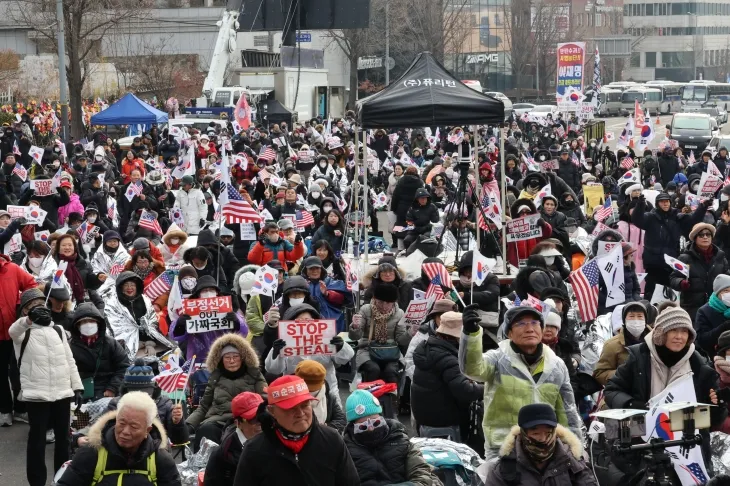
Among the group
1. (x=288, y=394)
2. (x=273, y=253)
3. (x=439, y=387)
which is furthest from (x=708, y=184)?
(x=288, y=394)

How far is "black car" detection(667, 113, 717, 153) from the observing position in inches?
1666

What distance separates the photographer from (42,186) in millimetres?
18047

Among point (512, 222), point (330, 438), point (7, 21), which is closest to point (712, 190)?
point (512, 222)

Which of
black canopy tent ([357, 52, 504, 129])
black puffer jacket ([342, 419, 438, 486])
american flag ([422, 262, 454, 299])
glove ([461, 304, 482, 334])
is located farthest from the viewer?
black canopy tent ([357, 52, 504, 129])

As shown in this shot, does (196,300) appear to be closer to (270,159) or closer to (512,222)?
(512,222)

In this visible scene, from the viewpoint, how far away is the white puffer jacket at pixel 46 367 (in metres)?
9.96

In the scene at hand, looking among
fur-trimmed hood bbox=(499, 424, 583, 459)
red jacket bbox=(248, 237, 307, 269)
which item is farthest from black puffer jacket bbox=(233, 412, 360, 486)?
red jacket bbox=(248, 237, 307, 269)

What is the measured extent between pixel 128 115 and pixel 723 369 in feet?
87.2

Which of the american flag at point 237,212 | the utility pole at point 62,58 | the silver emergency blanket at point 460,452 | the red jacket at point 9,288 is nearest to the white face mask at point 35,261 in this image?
the red jacket at point 9,288

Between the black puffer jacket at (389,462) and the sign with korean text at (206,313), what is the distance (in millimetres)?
4048

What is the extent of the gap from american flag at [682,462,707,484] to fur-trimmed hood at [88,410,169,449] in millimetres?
2726

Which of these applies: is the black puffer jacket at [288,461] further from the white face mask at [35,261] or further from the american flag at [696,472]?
the white face mask at [35,261]

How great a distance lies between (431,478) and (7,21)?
6583 centimetres

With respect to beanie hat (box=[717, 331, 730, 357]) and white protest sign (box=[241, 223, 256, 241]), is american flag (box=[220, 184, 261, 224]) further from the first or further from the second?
beanie hat (box=[717, 331, 730, 357])
